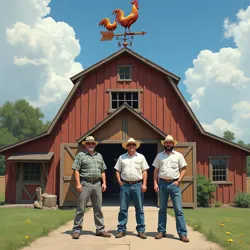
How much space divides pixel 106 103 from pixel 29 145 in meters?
4.20

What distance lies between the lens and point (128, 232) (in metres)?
7.14

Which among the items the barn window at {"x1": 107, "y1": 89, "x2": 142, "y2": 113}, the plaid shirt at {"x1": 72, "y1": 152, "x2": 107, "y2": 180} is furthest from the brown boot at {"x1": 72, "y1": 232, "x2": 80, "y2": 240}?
the barn window at {"x1": 107, "y1": 89, "x2": 142, "y2": 113}

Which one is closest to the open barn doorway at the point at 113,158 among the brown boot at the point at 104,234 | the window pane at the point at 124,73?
the window pane at the point at 124,73

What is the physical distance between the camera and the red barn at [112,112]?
15.5 meters

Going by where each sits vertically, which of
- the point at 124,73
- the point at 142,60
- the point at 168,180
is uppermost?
the point at 142,60

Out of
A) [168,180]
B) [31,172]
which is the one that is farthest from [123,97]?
[168,180]

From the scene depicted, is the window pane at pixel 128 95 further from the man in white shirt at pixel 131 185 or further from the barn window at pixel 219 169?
→ the man in white shirt at pixel 131 185

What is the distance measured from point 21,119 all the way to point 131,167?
209 ft

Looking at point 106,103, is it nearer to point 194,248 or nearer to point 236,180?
point 236,180

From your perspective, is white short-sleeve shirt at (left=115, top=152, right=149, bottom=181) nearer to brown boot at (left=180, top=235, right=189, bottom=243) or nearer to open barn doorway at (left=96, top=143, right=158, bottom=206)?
brown boot at (left=180, top=235, right=189, bottom=243)

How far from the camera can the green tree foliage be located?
66.2m

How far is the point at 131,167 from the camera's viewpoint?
673 cm

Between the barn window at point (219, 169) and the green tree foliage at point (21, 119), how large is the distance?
53935 millimetres

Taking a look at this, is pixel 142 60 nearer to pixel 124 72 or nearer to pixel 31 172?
pixel 124 72
